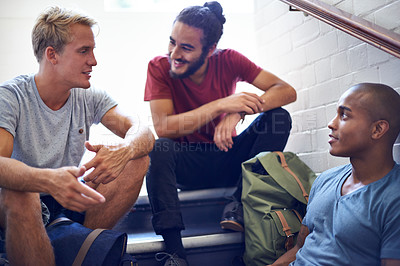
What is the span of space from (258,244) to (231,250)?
161 mm

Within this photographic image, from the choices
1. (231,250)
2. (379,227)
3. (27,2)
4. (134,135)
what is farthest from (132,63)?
(379,227)

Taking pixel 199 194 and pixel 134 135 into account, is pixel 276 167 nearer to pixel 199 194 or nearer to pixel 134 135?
pixel 199 194

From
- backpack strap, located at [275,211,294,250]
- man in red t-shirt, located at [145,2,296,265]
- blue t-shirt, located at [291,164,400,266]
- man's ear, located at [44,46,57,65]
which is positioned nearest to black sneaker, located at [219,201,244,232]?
man in red t-shirt, located at [145,2,296,265]

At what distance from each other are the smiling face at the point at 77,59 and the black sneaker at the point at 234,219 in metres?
0.85

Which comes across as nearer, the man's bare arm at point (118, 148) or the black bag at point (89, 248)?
the black bag at point (89, 248)

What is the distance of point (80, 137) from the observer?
186 centimetres

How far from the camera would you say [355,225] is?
1.28 m

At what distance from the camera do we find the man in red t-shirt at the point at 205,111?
6.30ft

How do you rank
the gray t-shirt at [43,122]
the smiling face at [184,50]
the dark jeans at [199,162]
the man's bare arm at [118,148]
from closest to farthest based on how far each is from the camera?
the man's bare arm at [118,148], the gray t-shirt at [43,122], the dark jeans at [199,162], the smiling face at [184,50]

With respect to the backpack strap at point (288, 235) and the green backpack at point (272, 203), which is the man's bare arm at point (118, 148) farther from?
the backpack strap at point (288, 235)

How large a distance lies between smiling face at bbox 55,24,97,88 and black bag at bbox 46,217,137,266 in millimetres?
681

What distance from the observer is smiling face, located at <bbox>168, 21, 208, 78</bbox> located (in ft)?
7.13

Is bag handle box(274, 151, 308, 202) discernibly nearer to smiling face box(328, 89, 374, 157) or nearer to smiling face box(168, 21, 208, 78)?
smiling face box(328, 89, 374, 157)

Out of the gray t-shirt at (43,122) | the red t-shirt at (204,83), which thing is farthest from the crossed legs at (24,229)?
the red t-shirt at (204,83)
